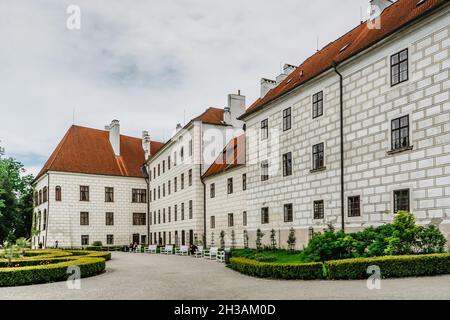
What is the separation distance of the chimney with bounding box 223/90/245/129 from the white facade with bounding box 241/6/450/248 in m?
14.0

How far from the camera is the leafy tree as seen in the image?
58781 millimetres

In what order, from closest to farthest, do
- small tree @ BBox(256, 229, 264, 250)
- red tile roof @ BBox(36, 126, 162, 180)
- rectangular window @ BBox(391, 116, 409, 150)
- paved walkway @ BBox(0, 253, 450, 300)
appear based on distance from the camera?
paved walkway @ BBox(0, 253, 450, 300), rectangular window @ BBox(391, 116, 409, 150), small tree @ BBox(256, 229, 264, 250), red tile roof @ BBox(36, 126, 162, 180)

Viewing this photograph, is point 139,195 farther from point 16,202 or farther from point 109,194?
point 16,202

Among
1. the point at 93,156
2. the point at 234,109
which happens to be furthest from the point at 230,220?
the point at 93,156

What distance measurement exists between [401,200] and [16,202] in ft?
179

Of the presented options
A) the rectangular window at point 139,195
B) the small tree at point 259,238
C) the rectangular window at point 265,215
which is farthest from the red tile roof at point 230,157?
→ the rectangular window at point 139,195

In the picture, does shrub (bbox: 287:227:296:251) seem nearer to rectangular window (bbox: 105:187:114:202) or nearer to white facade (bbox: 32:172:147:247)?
white facade (bbox: 32:172:147:247)

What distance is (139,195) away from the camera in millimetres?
55812

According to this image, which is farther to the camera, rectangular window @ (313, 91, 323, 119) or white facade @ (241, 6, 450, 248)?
rectangular window @ (313, 91, 323, 119)

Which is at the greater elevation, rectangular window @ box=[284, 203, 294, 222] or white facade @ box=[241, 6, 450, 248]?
white facade @ box=[241, 6, 450, 248]

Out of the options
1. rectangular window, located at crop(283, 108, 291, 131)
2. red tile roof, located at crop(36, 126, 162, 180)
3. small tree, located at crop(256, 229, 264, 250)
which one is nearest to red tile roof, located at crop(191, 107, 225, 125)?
rectangular window, located at crop(283, 108, 291, 131)

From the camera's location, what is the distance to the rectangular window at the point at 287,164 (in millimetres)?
26734

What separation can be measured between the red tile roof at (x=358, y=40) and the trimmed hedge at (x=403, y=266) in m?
9.65
